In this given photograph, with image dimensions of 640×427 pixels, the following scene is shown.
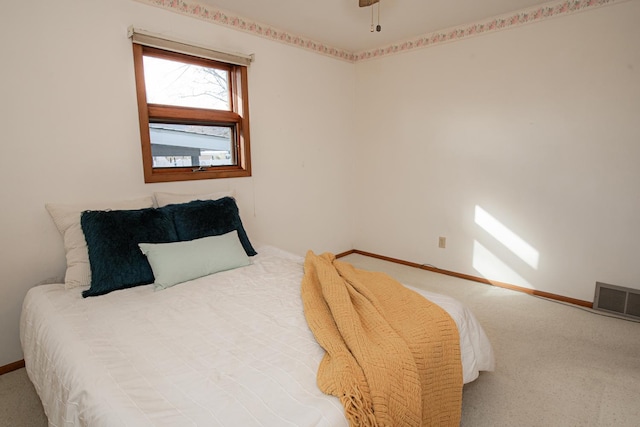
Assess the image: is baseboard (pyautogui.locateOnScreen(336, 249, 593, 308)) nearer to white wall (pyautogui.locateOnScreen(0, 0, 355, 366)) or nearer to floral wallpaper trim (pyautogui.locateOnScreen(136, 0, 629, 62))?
white wall (pyautogui.locateOnScreen(0, 0, 355, 366))

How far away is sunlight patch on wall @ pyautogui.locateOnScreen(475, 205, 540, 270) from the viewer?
3.18 m

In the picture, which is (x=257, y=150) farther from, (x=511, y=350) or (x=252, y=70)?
(x=511, y=350)

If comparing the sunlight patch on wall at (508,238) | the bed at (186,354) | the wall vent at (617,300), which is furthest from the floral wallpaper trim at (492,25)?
the bed at (186,354)

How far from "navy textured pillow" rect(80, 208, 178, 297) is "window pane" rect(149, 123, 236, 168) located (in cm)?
77

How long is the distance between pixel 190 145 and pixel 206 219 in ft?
2.88

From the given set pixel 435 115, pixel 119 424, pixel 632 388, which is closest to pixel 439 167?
pixel 435 115

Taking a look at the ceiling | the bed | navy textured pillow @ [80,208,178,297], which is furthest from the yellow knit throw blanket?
the ceiling

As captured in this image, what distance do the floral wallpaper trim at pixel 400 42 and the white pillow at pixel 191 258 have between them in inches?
69.6

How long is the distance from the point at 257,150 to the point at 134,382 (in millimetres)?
2451

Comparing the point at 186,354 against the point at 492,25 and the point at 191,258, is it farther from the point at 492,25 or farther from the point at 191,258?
the point at 492,25

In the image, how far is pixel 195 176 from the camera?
114 inches

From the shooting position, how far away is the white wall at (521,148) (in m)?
2.71

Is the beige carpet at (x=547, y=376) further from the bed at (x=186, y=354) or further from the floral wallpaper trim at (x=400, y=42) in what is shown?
the floral wallpaper trim at (x=400, y=42)

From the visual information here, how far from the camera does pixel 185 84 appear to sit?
2883mm
